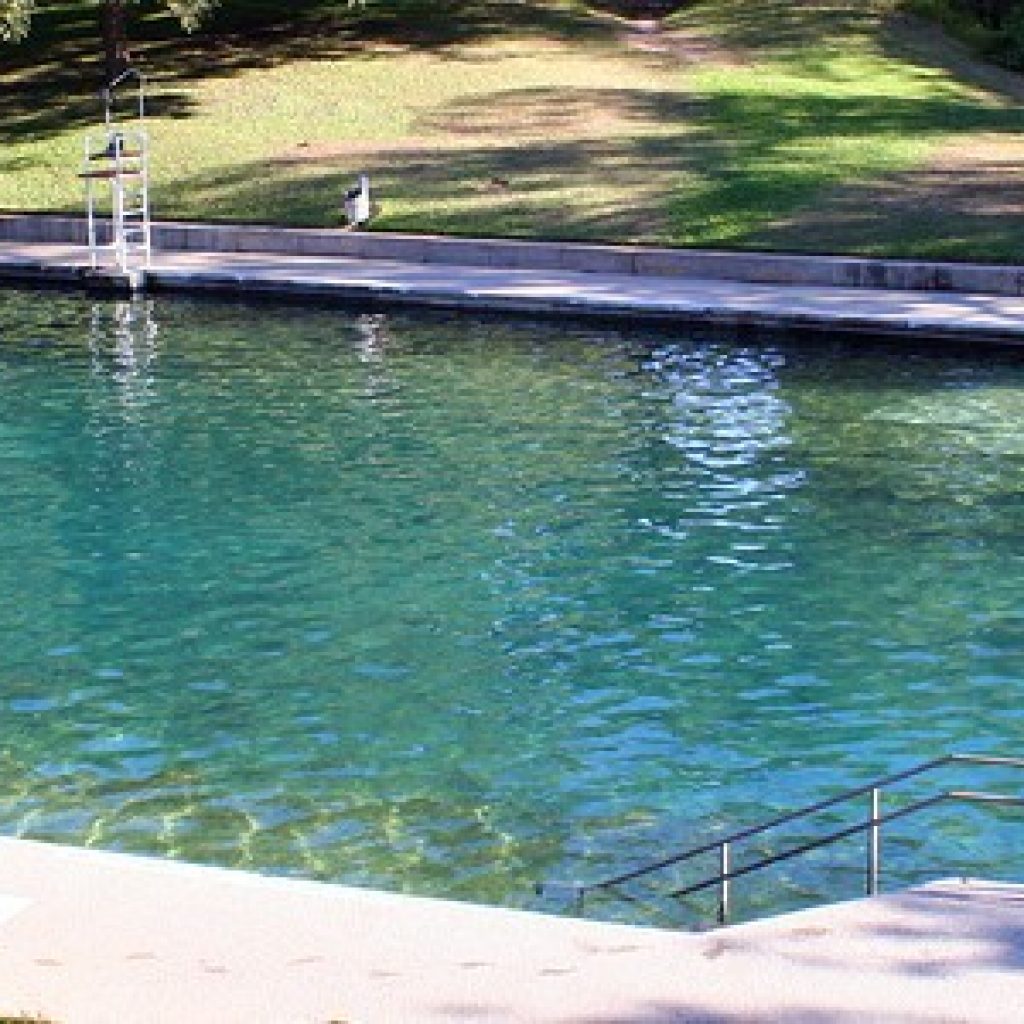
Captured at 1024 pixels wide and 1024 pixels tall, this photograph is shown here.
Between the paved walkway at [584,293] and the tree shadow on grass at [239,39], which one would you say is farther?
the tree shadow on grass at [239,39]

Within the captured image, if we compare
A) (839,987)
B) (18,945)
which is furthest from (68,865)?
(839,987)

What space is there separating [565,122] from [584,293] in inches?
430

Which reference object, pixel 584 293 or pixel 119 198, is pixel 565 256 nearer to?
pixel 584 293

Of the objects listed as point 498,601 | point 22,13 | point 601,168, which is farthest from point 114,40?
point 498,601

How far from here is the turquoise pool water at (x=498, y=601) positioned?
36.3 feet

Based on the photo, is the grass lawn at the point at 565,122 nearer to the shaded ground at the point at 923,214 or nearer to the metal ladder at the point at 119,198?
the shaded ground at the point at 923,214

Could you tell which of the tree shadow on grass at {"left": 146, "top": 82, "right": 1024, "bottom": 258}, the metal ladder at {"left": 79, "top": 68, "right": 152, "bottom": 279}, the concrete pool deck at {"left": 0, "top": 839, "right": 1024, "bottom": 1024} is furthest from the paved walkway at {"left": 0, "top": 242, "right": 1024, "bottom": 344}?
the concrete pool deck at {"left": 0, "top": 839, "right": 1024, "bottom": 1024}

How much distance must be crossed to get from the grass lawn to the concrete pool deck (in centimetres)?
2048

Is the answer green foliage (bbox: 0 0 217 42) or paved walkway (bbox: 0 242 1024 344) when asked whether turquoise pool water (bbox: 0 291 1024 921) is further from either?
green foliage (bbox: 0 0 217 42)

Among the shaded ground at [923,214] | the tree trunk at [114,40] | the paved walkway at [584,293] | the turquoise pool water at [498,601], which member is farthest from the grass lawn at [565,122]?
the turquoise pool water at [498,601]

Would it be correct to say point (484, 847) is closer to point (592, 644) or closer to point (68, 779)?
point (68, 779)

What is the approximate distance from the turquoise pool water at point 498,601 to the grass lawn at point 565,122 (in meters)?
7.17

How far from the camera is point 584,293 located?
2611 centimetres

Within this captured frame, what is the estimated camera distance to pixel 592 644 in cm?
1381
